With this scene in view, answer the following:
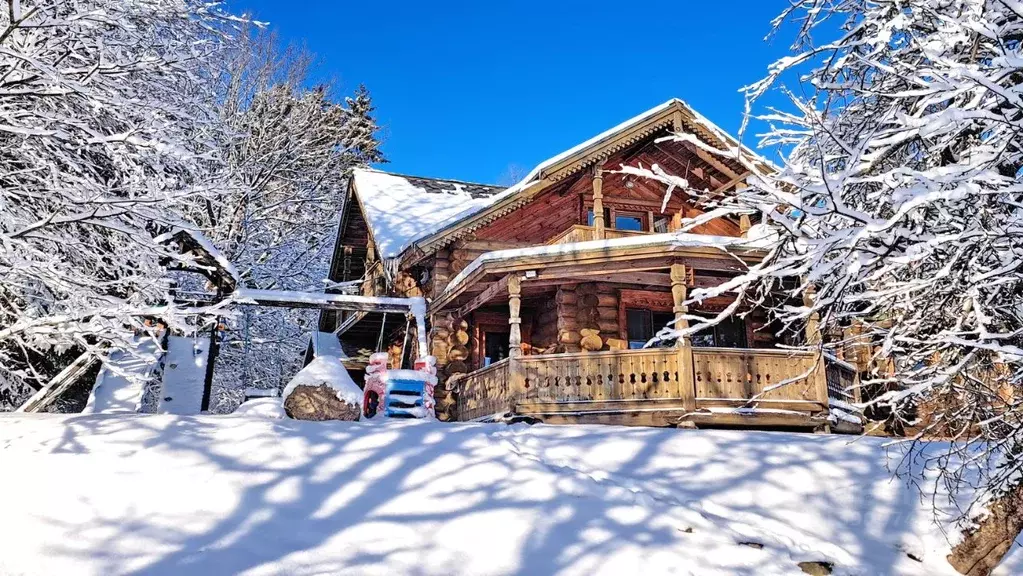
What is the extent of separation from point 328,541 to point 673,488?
4.03 meters

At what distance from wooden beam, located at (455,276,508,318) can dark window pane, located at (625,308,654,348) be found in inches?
136

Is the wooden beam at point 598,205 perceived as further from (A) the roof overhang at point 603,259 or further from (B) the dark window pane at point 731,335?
(B) the dark window pane at point 731,335

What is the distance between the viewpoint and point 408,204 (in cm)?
2180

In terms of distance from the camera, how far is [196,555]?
6184mm

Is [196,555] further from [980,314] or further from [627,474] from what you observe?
[980,314]

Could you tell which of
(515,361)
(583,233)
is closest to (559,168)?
(583,233)

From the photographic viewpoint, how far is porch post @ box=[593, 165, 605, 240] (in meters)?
17.1

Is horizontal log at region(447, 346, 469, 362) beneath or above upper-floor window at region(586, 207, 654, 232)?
beneath

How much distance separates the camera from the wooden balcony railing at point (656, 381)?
13406 millimetres

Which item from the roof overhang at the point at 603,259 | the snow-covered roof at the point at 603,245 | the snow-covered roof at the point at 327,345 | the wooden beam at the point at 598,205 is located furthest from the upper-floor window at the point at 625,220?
the snow-covered roof at the point at 327,345

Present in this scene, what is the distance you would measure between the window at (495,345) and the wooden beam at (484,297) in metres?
1.24

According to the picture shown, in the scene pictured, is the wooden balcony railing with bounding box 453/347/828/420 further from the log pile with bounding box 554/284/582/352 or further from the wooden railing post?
the log pile with bounding box 554/284/582/352

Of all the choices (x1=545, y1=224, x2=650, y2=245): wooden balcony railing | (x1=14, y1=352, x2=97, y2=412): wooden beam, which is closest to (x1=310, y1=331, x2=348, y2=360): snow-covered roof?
(x1=545, y1=224, x2=650, y2=245): wooden balcony railing

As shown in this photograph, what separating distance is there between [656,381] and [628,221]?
6380 mm
